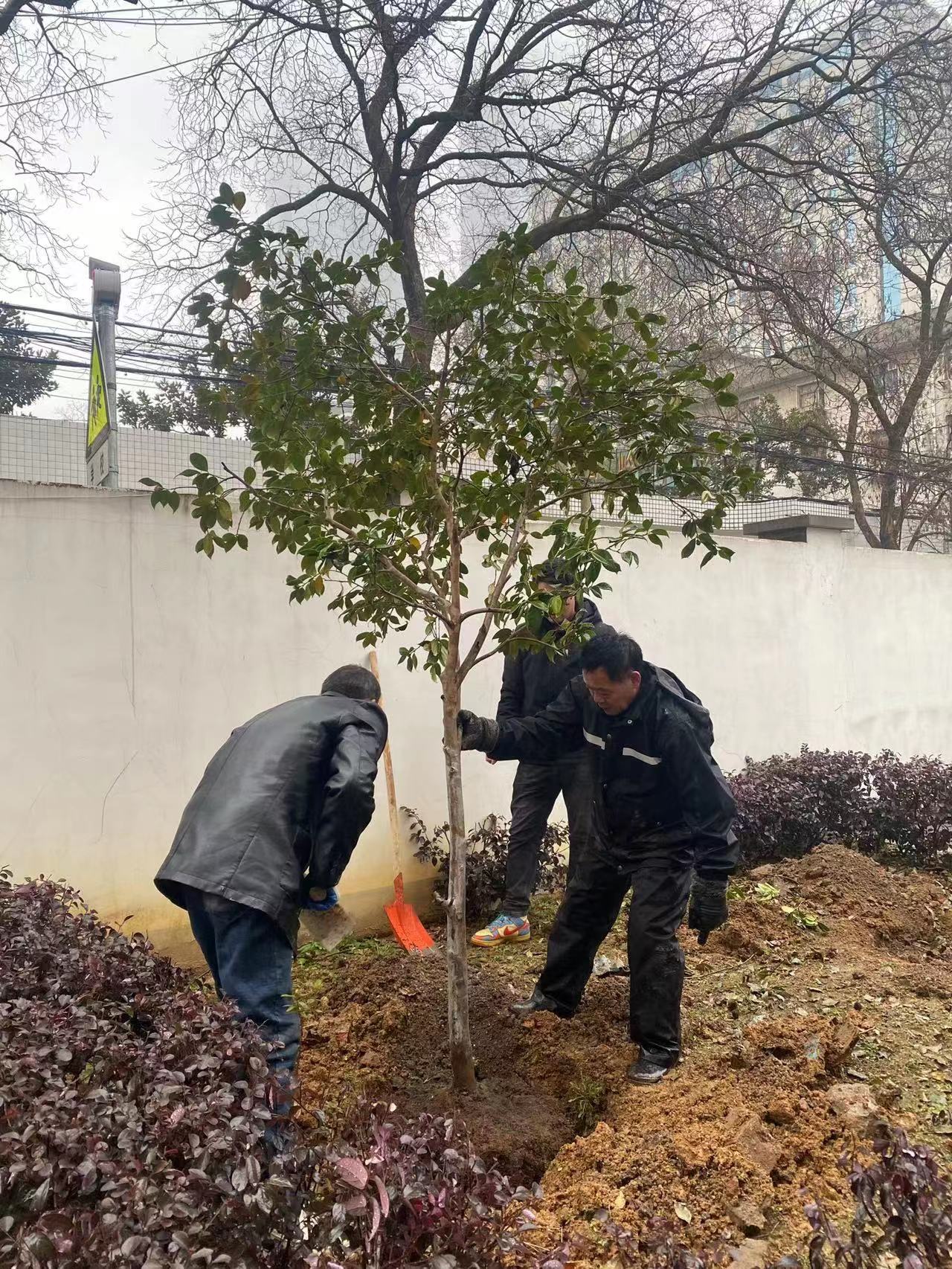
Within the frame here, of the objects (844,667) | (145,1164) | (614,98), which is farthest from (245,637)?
(614,98)

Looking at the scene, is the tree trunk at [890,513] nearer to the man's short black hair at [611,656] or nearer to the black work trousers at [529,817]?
the black work trousers at [529,817]

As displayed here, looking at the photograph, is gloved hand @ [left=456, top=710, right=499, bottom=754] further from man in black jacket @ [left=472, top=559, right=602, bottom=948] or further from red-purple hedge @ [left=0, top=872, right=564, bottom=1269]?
red-purple hedge @ [left=0, top=872, right=564, bottom=1269]

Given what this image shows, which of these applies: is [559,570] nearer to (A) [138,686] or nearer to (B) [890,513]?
(A) [138,686]

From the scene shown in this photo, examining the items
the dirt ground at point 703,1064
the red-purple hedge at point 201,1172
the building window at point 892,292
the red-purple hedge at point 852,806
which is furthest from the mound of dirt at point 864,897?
the building window at point 892,292

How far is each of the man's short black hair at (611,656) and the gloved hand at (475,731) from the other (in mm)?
508

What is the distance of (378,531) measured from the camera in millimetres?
3336

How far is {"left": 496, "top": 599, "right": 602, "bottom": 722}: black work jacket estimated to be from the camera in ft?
17.4

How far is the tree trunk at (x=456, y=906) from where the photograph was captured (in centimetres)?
357

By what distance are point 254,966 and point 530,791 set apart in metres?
2.40

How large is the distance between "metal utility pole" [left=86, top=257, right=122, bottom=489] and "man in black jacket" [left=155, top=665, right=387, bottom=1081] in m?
2.20

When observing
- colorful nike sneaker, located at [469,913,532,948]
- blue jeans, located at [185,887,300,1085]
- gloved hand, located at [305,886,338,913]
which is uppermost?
gloved hand, located at [305,886,338,913]

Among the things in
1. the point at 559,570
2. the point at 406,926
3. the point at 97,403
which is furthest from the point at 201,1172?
the point at 97,403

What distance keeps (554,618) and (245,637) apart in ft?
8.19

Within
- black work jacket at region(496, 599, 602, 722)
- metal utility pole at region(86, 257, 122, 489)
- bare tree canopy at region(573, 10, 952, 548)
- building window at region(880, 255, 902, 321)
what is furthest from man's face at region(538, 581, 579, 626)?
building window at region(880, 255, 902, 321)
